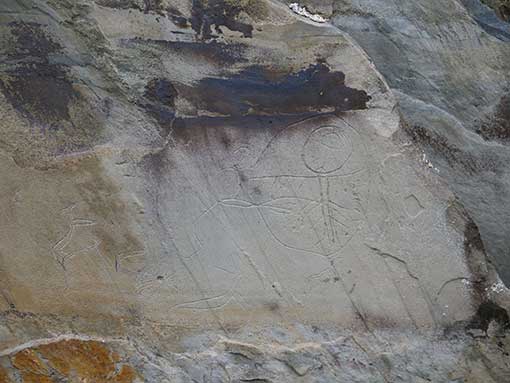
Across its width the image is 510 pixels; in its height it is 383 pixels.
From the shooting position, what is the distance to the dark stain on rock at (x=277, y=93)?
9.37 ft

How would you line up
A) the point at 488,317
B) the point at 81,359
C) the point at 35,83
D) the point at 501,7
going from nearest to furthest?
the point at 35,83
the point at 488,317
the point at 81,359
the point at 501,7

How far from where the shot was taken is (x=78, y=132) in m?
2.77

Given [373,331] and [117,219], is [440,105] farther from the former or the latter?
[117,219]

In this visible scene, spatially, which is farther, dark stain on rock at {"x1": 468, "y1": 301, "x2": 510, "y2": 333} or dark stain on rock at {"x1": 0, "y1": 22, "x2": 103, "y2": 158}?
dark stain on rock at {"x1": 468, "y1": 301, "x2": 510, "y2": 333}

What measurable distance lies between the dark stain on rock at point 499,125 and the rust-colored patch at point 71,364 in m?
2.04

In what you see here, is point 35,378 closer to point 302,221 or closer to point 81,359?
point 81,359

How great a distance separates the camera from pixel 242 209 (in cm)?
288

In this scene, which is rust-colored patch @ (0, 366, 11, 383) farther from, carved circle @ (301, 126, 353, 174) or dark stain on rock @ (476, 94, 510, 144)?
dark stain on rock @ (476, 94, 510, 144)

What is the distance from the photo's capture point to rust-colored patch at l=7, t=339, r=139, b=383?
115 inches

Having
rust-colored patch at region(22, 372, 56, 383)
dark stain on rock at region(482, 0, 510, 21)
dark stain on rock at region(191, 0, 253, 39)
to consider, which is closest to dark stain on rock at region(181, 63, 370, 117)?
dark stain on rock at region(191, 0, 253, 39)

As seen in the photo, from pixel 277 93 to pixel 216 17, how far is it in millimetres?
480

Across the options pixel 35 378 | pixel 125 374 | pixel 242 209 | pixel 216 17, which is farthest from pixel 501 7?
pixel 35 378

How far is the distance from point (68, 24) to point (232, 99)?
2.73 ft

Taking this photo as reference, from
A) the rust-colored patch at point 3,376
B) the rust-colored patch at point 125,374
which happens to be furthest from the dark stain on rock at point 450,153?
the rust-colored patch at point 3,376
